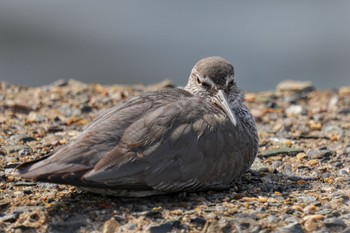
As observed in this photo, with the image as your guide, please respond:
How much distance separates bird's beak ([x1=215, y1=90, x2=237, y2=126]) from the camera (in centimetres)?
732

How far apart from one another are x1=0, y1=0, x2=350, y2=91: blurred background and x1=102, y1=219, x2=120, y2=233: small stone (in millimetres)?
12218

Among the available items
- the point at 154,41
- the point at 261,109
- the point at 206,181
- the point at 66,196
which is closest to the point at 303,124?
the point at 261,109

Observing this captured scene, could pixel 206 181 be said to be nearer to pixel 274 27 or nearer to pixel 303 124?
pixel 303 124

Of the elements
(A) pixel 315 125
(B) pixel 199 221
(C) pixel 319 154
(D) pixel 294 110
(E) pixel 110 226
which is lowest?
(E) pixel 110 226

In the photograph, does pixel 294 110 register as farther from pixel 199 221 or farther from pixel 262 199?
pixel 199 221

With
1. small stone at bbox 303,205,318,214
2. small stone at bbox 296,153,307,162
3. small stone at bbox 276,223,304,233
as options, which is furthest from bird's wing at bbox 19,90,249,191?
small stone at bbox 296,153,307,162

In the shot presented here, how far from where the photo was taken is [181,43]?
20.6m

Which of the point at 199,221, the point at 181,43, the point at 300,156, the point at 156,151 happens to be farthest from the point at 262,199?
the point at 181,43

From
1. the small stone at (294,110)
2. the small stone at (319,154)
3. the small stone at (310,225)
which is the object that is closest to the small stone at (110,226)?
the small stone at (310,225)

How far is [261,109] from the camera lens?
34.9 ft

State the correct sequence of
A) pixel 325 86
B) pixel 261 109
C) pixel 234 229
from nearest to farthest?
pixel 234 229, pixel 261 109, pixel 325 86

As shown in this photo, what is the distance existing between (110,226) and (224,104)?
1698 mm

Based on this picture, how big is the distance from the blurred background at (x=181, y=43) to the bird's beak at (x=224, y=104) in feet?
35.7

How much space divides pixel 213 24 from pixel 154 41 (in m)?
1.49
